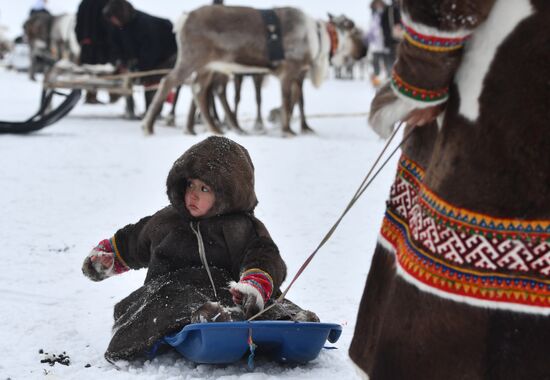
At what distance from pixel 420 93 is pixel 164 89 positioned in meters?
7.50

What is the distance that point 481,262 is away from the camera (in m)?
1.51

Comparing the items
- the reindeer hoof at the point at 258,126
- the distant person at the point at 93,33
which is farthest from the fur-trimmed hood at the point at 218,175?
the distant person at the point at 93,33

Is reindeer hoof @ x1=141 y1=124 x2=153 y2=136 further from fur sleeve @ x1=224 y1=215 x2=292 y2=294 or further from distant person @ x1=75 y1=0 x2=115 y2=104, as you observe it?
fur sleeve @ x1=224 y1=215 x2=292 y2=294

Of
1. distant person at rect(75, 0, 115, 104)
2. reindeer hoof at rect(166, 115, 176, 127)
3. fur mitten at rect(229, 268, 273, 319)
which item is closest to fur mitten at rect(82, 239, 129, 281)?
fur mitten at rect(229, 268, 273, 319)

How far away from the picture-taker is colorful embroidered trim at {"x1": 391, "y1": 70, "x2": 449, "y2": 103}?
1557 millimetres

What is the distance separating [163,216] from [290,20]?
20.4 feet

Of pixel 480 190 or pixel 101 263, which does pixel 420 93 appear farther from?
pixel 101 263

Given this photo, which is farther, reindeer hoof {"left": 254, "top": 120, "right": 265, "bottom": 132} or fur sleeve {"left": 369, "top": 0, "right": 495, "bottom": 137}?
reindeer hoof {"left": 254, "top": 120, "right": 265, "bottom": 132}

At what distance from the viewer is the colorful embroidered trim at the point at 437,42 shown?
151 centimetres

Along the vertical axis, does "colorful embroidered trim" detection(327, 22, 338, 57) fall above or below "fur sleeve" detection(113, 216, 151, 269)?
below

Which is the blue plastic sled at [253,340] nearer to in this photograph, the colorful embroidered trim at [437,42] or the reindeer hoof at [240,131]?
the colorful embroidered trim at [437,42]

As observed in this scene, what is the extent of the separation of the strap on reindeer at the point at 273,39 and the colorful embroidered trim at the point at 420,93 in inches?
278

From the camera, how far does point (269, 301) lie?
8.59 feet

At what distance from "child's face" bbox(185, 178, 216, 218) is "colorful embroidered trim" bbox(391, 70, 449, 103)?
1.15 m
